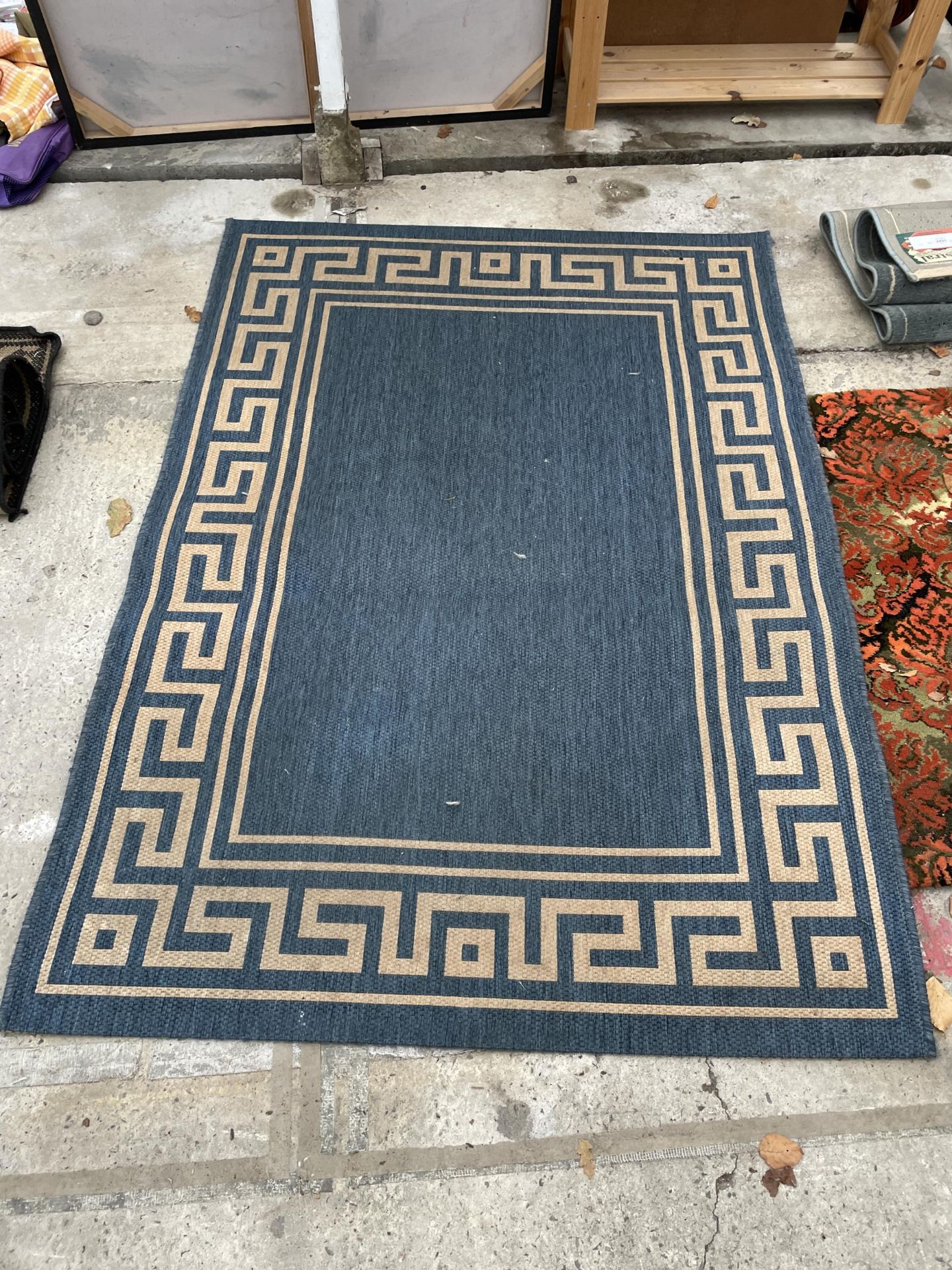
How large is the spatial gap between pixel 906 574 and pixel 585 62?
1862 millimetres

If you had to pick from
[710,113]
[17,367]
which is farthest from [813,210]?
[17,367]

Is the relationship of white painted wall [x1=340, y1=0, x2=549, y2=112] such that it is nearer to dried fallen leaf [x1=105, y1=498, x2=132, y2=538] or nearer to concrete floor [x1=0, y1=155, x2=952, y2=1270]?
dried fallen leaf [x1=105, y1=498, x2=132, y2=538]

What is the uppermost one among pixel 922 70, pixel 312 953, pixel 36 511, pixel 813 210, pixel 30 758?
pixel 922 70

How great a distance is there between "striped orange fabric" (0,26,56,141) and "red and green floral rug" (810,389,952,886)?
2511 millimetres

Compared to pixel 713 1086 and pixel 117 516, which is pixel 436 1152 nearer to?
pixel 713 1086

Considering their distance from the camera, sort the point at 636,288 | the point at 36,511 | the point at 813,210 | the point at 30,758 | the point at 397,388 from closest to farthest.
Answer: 1. the point at 30,758
2. the point at 36,511
3. the point at 397,388
4. the point at 636,288
5. the point at 813,210

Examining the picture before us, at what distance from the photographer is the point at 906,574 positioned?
2.14 meters

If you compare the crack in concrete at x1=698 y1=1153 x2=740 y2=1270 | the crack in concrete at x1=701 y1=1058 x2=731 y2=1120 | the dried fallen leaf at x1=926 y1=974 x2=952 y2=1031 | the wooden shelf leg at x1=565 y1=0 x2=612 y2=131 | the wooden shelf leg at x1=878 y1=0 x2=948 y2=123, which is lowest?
the crack in concrete at x1=698 y1=1153 x2=740 y2=1270

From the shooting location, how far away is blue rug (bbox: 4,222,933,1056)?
1.67 meters

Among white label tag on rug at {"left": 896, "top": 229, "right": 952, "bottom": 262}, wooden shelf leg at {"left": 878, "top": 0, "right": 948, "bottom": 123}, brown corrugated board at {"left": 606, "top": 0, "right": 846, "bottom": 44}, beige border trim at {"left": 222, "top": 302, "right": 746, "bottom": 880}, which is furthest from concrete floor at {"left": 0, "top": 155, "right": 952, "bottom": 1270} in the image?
brown corrugated board at {"left": 606, "top": 0, "right": 846, "bottom": 44}

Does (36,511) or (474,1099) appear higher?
(36,511)

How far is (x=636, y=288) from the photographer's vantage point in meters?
2.62

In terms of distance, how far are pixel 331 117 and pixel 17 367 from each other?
121 cm

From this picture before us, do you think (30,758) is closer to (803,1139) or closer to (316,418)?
(316,418)
